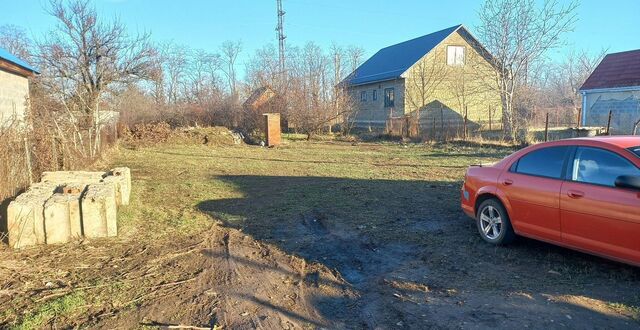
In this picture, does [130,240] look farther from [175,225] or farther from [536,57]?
[536,57]

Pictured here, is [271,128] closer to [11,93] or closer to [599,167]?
[11,93]

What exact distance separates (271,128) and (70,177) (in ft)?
51.8

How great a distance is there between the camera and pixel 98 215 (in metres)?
6.65

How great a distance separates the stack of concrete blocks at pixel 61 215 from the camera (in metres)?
6.09

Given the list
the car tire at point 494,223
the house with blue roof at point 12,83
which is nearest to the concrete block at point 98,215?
the car tire at point 494,223

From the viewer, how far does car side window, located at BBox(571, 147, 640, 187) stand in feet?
15.8

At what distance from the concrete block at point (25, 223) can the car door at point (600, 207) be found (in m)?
6.39

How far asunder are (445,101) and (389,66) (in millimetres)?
5318

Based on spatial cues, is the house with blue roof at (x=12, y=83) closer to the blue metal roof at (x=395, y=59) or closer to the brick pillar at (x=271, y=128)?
the brick pillar at (x=271, y=128)

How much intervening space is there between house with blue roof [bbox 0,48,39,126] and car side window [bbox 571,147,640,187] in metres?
11.8

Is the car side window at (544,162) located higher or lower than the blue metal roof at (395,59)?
lower

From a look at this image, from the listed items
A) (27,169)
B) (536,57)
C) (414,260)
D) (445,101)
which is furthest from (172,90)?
(414,260)

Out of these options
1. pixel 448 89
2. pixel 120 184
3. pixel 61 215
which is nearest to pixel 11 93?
pixel 120 184

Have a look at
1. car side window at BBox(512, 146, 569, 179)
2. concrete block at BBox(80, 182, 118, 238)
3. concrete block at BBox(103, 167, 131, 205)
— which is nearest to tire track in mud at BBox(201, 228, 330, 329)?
concrete block at BBox(80, 182, 118, 238)
